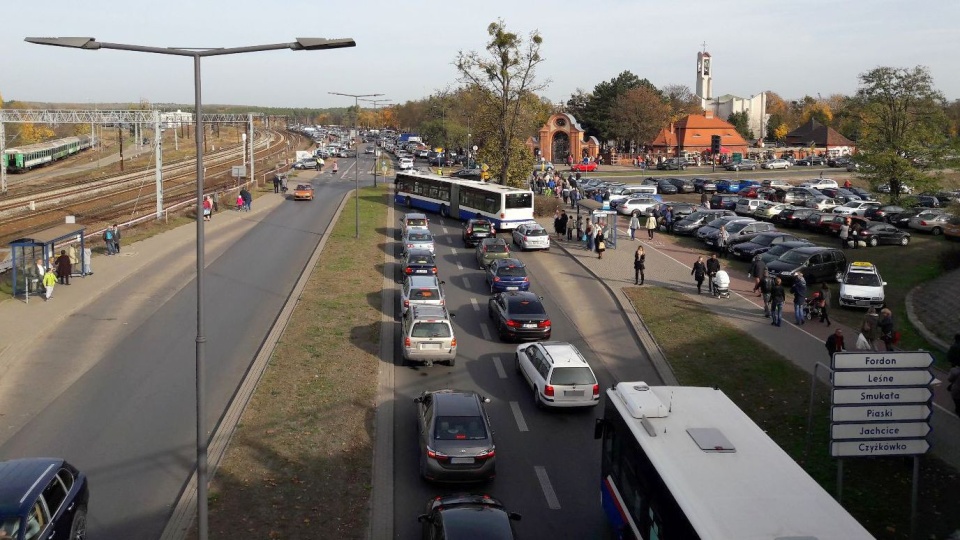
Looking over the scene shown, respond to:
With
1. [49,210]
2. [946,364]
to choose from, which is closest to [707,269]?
[946,364]

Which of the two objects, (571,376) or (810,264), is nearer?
(571,376)

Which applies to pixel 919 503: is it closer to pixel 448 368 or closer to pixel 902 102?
pixel 448 368

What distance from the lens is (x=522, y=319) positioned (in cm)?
2377

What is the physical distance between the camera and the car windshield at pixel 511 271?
2955 cm

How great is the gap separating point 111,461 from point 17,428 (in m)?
3.20

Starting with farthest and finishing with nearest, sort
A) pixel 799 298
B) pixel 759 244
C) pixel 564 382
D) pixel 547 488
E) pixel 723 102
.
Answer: pixel 723 102 → pixel 759 244 → pixel 799 298 → pixel 564 382 → pixel 547 488

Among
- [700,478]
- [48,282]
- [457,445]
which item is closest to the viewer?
[700,478]

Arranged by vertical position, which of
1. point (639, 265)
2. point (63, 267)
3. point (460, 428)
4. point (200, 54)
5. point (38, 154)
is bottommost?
point (460, 428)

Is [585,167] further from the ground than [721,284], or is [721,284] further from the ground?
[585,167]

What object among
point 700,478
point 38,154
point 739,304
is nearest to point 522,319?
point 739,304

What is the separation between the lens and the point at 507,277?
29234 mm

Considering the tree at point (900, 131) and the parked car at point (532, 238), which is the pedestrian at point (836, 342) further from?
the tree at point (900, 131)

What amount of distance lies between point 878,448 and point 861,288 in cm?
1748

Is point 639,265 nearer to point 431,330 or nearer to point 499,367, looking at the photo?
point 499,367
